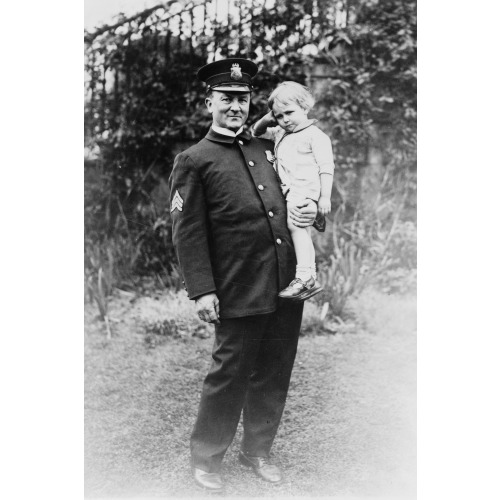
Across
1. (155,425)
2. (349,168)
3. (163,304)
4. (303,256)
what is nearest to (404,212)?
(349,168)

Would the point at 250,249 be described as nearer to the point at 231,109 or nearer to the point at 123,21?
the point at 231,109

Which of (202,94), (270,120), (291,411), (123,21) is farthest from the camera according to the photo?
(202,94)

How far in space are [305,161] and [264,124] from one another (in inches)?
12.8

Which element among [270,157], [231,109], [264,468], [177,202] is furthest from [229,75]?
[264,468]

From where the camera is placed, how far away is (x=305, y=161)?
3.24 meters

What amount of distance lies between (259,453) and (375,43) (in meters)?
2.54

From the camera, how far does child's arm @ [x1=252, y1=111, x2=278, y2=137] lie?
10.9ft

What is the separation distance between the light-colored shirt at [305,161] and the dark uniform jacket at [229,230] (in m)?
0.12

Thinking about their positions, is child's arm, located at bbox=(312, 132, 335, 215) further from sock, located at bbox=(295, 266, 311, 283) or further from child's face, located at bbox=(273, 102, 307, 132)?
sock, located at bbox=(295, 266, 311, 283)

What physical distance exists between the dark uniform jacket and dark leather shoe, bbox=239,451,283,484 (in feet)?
2.74

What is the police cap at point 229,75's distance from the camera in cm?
321

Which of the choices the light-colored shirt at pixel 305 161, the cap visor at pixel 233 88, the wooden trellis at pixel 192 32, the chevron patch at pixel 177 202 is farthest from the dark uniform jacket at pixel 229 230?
the wooden trellis at pixel 192 32
